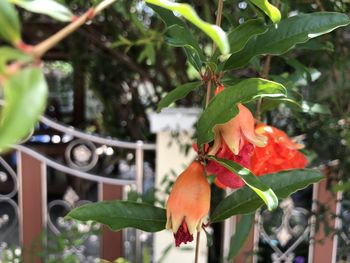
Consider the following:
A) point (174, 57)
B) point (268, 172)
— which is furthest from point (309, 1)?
point (174, 57)

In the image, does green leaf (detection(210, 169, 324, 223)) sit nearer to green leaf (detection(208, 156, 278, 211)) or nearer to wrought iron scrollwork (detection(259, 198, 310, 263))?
green leaf (detection(208, 156, 278, 211))

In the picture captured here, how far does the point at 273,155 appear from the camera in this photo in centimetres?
61

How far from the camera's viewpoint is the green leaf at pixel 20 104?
8.9 inches

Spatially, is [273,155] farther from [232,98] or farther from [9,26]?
[9,26]

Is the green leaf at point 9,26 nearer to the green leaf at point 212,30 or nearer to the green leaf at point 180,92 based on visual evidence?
the green leaf at point 212,30

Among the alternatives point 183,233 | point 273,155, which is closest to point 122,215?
point 183,233

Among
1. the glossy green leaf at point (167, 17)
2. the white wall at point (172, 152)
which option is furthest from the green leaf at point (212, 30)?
the white wall at point (172, 152)

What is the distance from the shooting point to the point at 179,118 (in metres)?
1.39

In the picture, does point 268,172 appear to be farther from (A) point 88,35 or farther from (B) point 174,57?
(A) point 88,35

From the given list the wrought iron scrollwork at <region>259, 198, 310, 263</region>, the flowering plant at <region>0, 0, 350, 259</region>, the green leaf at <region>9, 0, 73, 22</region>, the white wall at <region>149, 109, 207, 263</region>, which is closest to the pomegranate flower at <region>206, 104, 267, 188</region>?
the flowering plant at <region>0, 0, 350, 259</region>

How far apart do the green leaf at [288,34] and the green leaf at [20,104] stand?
1.02 ft

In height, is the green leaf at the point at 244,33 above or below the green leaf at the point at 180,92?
above

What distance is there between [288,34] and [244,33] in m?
0.06

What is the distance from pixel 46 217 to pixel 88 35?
2.20 feet
